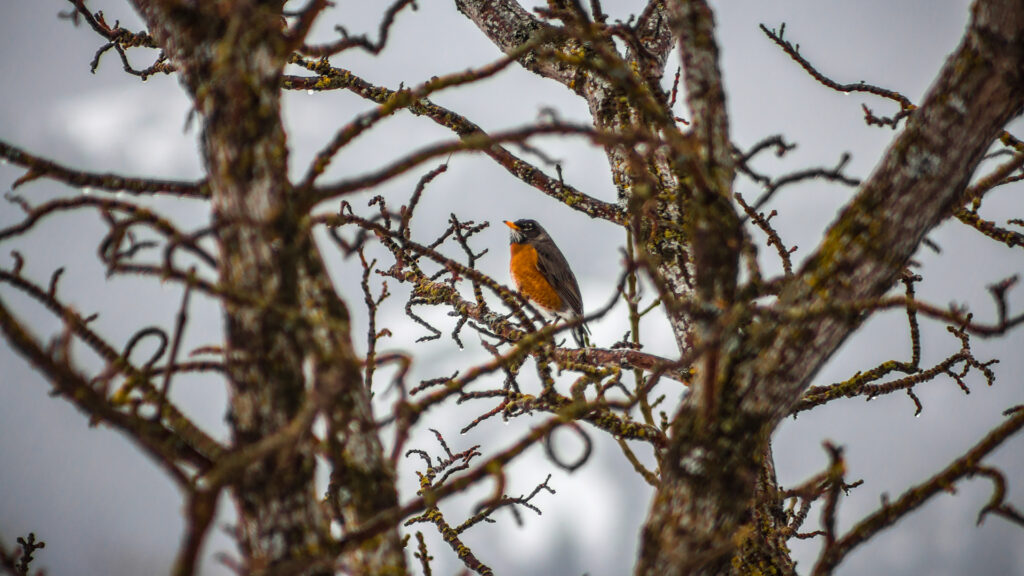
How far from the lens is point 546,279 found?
7.68 metres

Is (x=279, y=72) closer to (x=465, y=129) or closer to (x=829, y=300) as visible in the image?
(x=829, y=300)

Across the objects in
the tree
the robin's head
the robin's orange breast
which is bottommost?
the tree

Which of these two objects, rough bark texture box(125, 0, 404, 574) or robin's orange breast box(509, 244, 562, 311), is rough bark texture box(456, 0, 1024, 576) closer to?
rough bark texture box(125, 0, 404, 574)

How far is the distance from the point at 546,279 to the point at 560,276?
0.18 metres

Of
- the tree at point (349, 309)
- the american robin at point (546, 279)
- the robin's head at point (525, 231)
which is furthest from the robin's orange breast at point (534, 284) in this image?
the tree at point (349, 309)

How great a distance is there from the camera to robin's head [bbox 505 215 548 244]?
27.6ft

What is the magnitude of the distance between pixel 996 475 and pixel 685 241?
180 centimetres

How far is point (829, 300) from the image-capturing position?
4.99ft

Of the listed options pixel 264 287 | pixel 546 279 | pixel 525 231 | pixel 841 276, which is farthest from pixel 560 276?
pixel 264 287

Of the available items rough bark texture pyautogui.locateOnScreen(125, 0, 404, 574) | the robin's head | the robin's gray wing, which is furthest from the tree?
the robin's head

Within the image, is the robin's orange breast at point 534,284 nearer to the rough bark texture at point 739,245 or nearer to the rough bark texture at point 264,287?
the rough bark texture at point 739,245

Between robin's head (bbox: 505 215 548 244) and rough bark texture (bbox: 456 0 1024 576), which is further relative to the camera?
robin's head (bbox: 505 215 548 244)

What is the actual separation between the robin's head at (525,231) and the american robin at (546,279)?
0.67 ft

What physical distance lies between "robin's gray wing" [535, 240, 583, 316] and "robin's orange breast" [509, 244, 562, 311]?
5 cm
